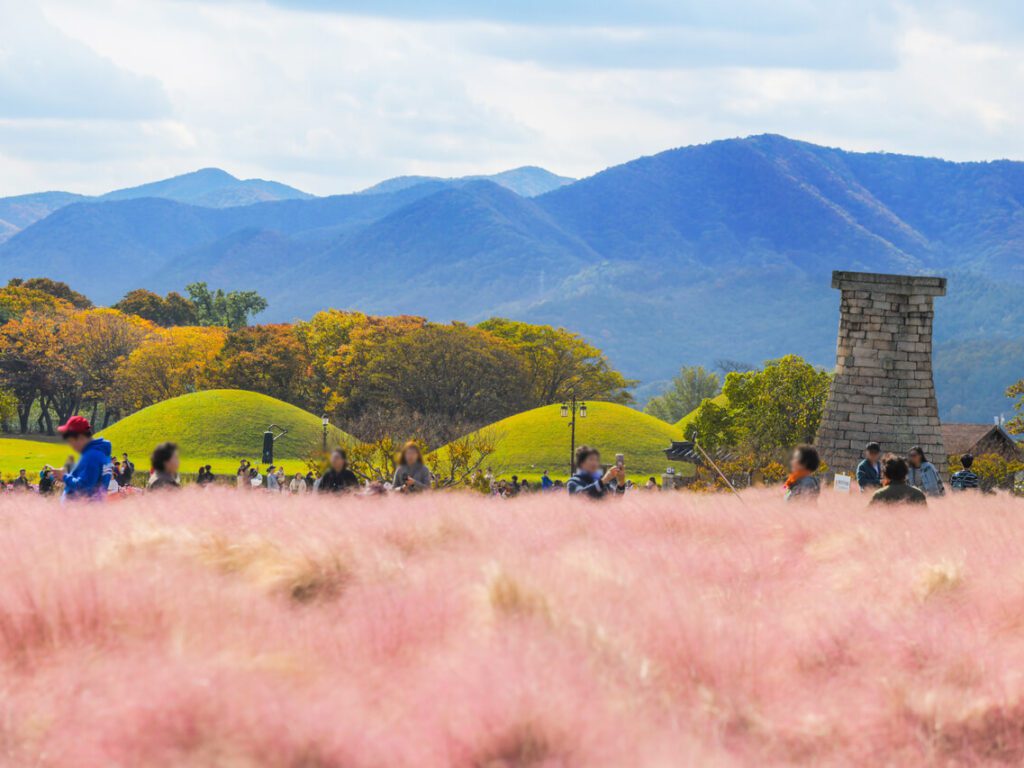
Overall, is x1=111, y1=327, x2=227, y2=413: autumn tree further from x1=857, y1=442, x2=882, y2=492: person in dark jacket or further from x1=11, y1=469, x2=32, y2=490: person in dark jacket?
x1=857, y1=442, x2=882, y2=492: person in dark jacket

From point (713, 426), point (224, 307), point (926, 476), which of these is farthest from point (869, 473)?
point (224, 307)

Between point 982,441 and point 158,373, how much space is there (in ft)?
206

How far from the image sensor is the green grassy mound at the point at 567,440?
77.9m

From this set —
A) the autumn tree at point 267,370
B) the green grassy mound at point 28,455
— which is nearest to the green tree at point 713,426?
the autumn tree at point 267,370

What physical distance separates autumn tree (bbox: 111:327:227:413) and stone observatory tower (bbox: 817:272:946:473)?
7393 centimetres

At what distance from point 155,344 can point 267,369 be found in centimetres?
1057

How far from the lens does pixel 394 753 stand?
485cm

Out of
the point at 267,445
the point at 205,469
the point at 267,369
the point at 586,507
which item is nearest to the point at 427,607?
the point at 586,507

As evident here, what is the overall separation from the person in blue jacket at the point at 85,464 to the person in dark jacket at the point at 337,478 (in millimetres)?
2890

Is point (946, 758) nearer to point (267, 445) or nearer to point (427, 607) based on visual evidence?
point (427, 607)

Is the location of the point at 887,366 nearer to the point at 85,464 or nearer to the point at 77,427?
the point at 77,427

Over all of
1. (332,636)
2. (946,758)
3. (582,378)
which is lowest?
(946,758)

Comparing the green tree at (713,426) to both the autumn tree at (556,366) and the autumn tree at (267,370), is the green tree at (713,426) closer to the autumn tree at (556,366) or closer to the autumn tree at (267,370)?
the autumn tree at (556,366)

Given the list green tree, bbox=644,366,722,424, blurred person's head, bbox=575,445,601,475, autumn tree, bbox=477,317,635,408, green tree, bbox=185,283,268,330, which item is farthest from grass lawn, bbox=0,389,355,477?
green tree, bbox=644,366,722,424
